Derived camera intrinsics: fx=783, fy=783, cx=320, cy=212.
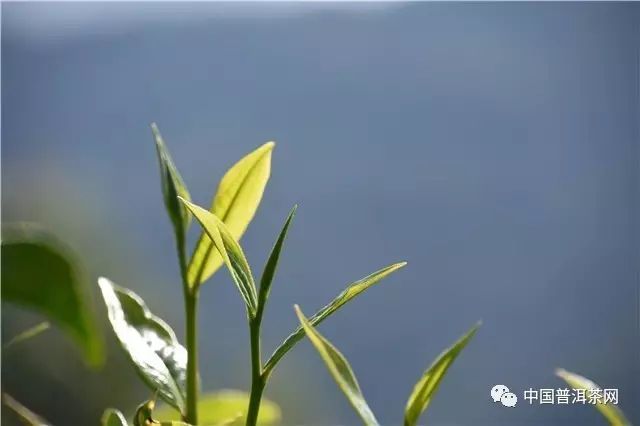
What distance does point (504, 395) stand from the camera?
378mm

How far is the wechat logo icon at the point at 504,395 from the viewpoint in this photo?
1.24ft

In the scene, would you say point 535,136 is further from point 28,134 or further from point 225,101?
point 28,134

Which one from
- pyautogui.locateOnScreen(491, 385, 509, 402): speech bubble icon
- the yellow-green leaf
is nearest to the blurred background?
pyautogui.locateOnScreen(491, 385, 509, 402): speech bubble icon

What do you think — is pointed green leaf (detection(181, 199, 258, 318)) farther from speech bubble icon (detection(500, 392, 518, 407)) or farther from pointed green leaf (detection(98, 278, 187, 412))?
speech bubble icon (detection(500, 392, 518, 407))

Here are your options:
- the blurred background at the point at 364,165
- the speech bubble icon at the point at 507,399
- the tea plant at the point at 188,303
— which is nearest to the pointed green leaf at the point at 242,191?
the tea plant at the point at 188,303

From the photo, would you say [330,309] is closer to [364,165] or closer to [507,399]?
[507,399]

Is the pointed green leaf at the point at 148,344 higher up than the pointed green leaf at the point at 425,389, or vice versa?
the pointed green leaf at the point at 148,344

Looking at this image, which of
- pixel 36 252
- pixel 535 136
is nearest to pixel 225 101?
pixel 535 136

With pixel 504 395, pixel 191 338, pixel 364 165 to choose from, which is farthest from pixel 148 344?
pixel 364 165

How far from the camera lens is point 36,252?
0.23 meters

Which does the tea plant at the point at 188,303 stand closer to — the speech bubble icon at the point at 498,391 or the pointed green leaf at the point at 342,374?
the pointed green leaf at the point at 342,374

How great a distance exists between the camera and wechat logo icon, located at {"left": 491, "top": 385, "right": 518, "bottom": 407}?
378mm

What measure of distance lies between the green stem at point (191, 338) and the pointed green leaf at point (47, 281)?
45 millimetres

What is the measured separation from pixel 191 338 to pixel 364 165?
1.44m
